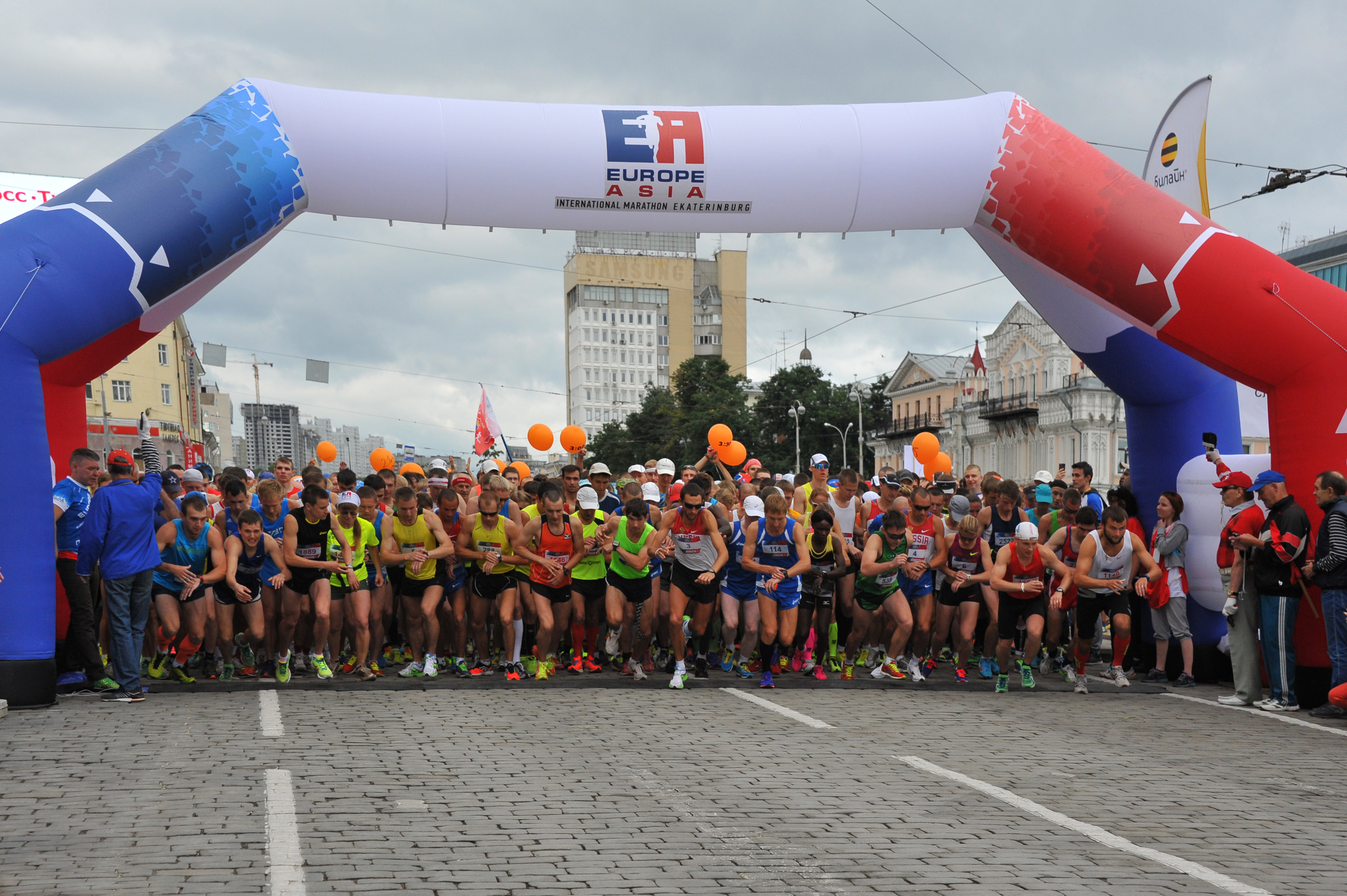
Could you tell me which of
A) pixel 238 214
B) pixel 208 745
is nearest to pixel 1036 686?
pixel 208 745

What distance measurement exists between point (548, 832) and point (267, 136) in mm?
7202

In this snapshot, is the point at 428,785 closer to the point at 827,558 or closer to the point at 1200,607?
the point at 827,558

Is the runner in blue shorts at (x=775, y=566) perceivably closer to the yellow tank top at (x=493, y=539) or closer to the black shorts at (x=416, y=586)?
the yellow tank top at (x=493, y=539)

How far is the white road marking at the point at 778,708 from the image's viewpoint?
29.1 feet

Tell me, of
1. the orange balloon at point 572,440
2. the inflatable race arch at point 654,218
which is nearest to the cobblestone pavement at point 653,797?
the inflatable race arch at point 654,218

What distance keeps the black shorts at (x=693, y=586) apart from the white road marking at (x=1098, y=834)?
3.68 metres

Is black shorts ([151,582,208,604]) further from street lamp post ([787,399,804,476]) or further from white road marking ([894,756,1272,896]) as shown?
street lamp post ([787,399,804,476])

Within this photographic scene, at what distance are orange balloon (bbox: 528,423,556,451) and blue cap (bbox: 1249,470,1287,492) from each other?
48.7ft

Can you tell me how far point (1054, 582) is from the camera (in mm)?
11359

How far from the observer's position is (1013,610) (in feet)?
36.2

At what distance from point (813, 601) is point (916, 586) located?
3.33 feet

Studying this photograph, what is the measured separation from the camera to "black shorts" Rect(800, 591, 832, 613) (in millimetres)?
11562

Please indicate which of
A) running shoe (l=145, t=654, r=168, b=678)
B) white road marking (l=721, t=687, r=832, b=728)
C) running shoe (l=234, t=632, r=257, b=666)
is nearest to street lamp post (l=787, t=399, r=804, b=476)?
white road marking (l=721, t=687, r=832, b=728)

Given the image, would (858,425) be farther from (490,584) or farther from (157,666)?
(157,666)
